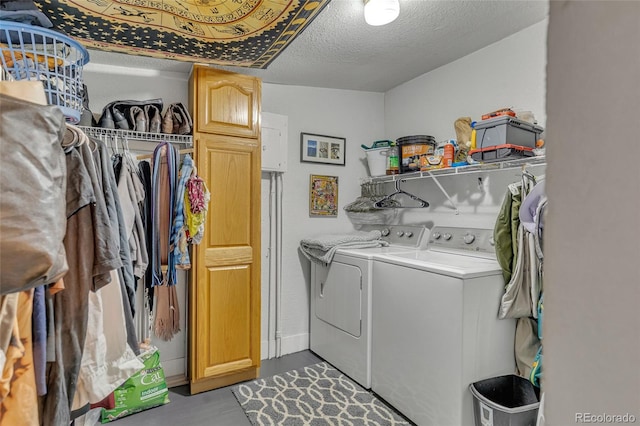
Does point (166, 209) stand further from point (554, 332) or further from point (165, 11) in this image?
point (554, 332)

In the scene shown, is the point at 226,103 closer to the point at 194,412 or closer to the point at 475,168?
the point at 475,168

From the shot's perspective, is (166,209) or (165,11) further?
(166,209)

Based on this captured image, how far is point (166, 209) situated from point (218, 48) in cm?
102

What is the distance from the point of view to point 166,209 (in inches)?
84.7

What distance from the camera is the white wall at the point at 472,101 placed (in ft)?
7.00

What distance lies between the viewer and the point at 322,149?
3119mm

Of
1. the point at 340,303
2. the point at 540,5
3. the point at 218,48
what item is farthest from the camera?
the point at 340,303

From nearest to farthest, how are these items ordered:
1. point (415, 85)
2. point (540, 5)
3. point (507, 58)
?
point (540, 5), point (507, 58), point (415, 85)

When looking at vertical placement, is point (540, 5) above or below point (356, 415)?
above

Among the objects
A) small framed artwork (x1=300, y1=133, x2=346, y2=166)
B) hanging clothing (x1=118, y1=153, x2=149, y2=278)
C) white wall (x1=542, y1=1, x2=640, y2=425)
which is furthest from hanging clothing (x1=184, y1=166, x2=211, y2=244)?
white wall (x1=542, y1=1, x2=640, y2=425)

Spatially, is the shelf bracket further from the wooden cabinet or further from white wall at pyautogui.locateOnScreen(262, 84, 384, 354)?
the wooden cabinet

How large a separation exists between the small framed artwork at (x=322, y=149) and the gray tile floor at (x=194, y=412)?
1940mm

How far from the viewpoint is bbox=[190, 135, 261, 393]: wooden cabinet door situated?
2330mm

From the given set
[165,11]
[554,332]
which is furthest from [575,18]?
[165,11]
